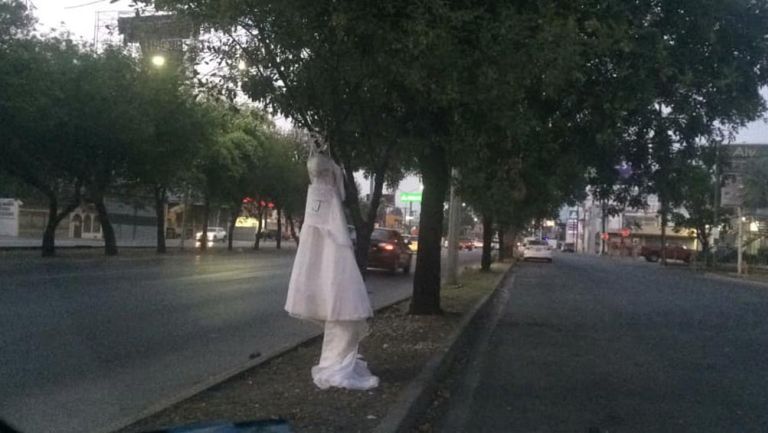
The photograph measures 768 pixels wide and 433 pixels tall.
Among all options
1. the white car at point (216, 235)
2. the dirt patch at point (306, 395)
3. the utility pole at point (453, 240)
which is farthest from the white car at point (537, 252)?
the dirt patch at point (306, 395)

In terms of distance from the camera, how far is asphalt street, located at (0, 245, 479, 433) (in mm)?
7344

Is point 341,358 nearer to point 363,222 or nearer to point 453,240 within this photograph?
point 363,222

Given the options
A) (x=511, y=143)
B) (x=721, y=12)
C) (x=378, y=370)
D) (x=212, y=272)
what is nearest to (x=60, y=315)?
(x=378, y=370)

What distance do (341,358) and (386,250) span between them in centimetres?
1953

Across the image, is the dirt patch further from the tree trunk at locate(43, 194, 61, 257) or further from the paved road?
the tree trunk at locate(43, 194, 61, 257)

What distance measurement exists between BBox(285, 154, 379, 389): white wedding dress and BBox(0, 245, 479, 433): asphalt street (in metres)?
0.98

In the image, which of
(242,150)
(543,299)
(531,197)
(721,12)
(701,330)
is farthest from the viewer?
(242,150)

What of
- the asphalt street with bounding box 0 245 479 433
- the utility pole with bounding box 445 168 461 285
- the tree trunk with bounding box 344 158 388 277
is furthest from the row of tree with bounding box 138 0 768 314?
the utility pole with bounding box 445 168 461 285

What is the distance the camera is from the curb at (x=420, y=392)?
630cm

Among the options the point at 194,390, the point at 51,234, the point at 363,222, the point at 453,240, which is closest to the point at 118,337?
the point at 194,390

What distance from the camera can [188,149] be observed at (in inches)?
1209

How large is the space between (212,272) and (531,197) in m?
10.3

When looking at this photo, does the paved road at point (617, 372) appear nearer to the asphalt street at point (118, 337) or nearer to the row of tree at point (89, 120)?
the asphalt street at point (118, 337)

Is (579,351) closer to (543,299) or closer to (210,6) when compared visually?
(210,6)
